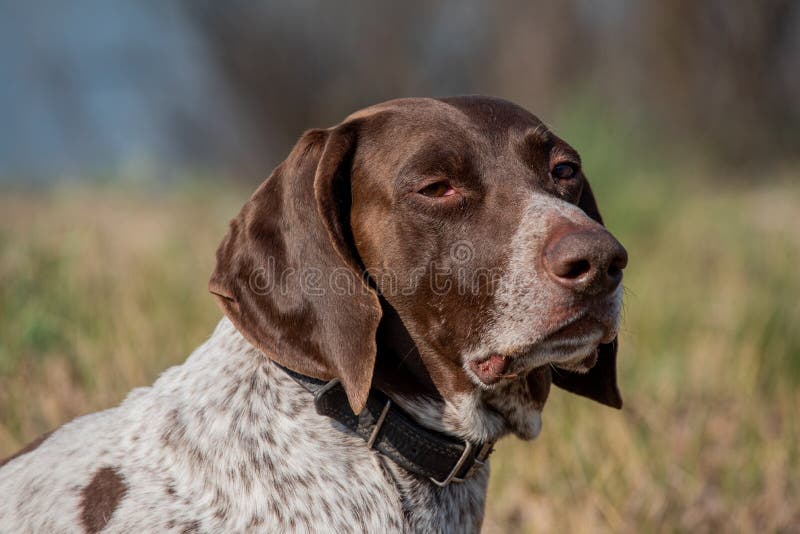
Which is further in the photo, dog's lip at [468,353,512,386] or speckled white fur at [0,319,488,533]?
dog's lip at [468,353,512,386]

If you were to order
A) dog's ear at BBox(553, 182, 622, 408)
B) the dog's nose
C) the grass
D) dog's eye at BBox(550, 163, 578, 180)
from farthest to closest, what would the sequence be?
the grass
dog's ear at BBox(553, 182, 622, 408)
dog's eye at BBox(550, 163, 578, 180)
the dog's nose

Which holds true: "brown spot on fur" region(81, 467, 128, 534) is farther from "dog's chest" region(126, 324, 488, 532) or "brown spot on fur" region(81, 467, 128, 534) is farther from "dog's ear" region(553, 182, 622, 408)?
"dog's ear" region(553, 182, 622, 408)

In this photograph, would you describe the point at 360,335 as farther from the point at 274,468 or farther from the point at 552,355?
the point at 552,355

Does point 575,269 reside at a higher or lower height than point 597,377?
higher

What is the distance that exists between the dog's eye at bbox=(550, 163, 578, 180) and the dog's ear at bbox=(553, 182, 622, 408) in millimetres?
160

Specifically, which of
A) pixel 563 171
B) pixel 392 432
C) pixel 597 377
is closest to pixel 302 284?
pixel 392 432

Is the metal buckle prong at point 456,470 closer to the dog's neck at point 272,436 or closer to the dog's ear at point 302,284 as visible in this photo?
the dog's neck at point 272,436

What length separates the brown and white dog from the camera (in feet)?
8.78

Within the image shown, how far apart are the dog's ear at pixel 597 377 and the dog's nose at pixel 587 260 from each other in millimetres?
711

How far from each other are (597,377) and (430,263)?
2.90 ft

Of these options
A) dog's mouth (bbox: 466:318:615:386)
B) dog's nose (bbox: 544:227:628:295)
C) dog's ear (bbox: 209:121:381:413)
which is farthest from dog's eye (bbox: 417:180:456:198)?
dog's mouth (bbox: 466:318:615:386)

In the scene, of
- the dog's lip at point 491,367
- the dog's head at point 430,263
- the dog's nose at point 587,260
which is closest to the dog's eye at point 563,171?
the dog's head at point 430,263

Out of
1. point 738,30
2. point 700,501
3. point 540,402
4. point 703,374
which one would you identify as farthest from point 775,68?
point 540,402

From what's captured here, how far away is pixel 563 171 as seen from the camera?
10.4 feet
